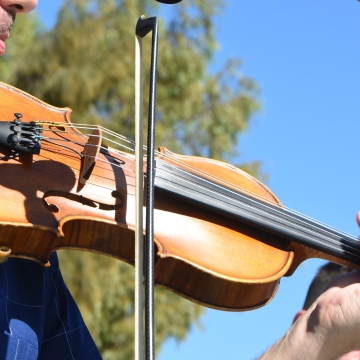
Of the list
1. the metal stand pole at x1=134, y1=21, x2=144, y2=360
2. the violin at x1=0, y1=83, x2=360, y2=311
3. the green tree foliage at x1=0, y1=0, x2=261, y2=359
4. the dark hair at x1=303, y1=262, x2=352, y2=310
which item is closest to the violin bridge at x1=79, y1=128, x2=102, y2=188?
the violin at x1=0, y1=83, x2=360, y2=311

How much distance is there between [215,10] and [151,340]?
10.3 meters

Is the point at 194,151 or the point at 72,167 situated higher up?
the point at 72,167

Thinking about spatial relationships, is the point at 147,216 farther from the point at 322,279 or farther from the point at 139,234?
the point at 322,279

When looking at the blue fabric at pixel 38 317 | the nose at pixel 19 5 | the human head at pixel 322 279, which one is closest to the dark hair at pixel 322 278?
the human head at pixel 322 279

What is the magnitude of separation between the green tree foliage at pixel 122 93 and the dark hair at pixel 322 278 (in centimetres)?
505

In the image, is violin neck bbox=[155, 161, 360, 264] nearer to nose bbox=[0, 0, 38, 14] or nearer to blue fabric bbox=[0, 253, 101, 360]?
blue fabric bbox=[0, 253, 101, 360]

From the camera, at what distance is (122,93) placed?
32.9 feet

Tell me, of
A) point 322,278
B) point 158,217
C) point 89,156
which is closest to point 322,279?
point 322,278

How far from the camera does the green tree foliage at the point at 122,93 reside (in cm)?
927

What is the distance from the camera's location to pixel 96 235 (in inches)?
78.4

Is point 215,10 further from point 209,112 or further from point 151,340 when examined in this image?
point 151,340

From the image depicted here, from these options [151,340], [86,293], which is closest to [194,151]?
[86,293]

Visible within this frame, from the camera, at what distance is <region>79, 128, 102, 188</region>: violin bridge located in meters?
2.04

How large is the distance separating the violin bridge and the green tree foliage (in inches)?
260
